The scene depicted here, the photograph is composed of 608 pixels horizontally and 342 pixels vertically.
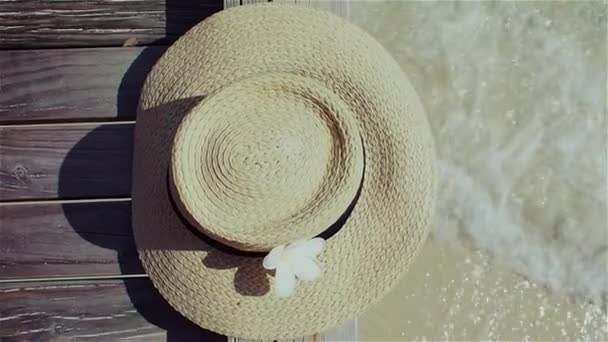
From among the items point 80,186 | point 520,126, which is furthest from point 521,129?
point 80,186

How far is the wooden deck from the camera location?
1.76 metres

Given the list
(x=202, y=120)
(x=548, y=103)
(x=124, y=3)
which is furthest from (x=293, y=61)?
(x=548, y=103)

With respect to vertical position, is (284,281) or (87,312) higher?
(284,281)

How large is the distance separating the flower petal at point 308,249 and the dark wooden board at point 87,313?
1.64ft

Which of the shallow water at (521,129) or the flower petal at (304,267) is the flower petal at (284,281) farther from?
the shallow water at (521,129)

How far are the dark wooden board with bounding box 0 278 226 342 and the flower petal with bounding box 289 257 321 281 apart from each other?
48 centimetres

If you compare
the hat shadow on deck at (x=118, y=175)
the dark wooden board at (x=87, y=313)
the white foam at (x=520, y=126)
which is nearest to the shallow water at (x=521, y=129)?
the white foam at (x=520, y=126)

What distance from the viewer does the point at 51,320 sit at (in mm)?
1768

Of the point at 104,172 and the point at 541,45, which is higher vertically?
the point at 541,45

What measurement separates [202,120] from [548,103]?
103cm

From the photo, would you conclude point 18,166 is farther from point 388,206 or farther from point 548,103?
point 548,103

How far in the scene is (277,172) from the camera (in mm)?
1308

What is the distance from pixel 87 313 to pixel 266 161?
67 cm

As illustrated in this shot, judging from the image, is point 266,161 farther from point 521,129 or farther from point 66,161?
point 521,129
